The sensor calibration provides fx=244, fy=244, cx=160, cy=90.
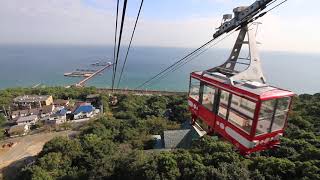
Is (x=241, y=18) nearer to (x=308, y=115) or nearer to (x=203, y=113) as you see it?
(x=203, y=113)

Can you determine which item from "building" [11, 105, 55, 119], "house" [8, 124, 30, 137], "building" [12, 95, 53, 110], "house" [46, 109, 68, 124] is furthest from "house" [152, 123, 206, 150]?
"building" [12, 95, 53, 110]

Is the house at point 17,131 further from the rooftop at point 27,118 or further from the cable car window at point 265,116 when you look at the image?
the cable car window at point 265,116

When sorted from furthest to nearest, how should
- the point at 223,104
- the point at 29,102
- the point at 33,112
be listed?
the point at 29,102 → the point at 33,112 → the point at 223,104

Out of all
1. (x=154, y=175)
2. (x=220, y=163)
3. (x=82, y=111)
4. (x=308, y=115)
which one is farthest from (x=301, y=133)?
(x=82, y=111)

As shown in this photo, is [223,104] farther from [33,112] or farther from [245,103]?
[33,112]

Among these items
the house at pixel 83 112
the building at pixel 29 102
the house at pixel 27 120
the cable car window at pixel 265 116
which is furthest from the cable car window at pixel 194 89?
the building at pixel 29 102

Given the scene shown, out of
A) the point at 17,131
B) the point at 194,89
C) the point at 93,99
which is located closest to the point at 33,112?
the point at 17,131

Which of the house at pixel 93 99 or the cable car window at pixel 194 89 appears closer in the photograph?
the cable car window at pixel 194 89

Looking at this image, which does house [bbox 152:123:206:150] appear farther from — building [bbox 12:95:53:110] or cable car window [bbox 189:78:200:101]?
building [bbox 12:95:53:110]
